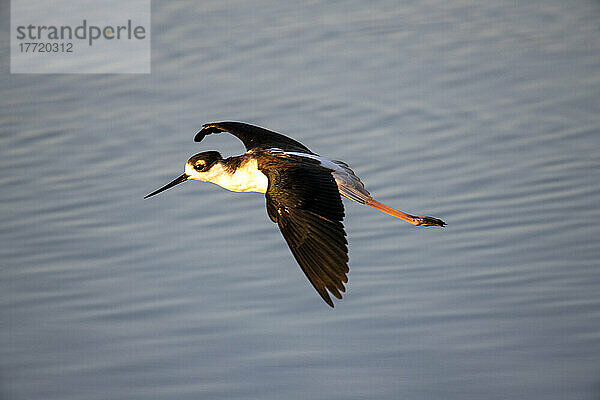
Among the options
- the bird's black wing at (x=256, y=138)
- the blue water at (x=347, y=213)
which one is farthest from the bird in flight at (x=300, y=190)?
the blue water at (x=347, y=213)

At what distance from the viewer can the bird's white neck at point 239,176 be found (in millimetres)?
5234

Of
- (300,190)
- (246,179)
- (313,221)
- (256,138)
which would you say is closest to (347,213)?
(256,138)

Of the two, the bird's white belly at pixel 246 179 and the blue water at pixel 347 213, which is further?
the bird's white belly at pixel 246 179

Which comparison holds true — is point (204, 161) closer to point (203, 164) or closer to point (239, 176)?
point (203, 164)

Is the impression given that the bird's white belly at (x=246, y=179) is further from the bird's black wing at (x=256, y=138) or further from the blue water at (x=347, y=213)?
the blue water at (x=347, y=213)

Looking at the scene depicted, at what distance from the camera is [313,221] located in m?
4.29

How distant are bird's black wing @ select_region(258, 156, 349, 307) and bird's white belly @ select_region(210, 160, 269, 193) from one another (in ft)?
1.52

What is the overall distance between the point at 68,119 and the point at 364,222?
2.69m

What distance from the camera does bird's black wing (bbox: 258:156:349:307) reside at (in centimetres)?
408

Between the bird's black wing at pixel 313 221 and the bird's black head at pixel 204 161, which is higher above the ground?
the bird's black head at pixel 204 161

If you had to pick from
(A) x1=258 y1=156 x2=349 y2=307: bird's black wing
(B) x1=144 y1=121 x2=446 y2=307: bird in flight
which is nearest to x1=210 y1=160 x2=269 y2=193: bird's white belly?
(B) x1=144 y1=121 x2=446 y2=307: bird in flight

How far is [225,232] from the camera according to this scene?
19.8ft

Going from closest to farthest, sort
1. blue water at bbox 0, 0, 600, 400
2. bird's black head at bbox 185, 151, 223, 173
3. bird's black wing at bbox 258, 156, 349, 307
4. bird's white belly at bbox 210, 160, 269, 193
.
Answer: bird's black wing at bbox 258, 156, 349, 307, blue water at bbox 0, 0, 600, 400, bird's white belly at bbox 210, 160, 269, 193, bird's black head at bbox 185, 151, 223, 173

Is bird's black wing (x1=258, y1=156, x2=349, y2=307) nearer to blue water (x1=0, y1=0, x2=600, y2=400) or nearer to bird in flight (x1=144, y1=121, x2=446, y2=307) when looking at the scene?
bird in flight (x1=144, y1=121, x2=446, y2=307)
